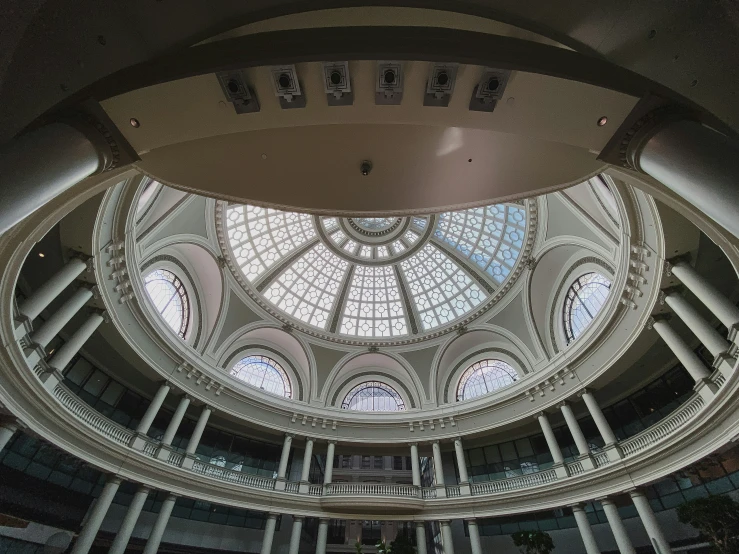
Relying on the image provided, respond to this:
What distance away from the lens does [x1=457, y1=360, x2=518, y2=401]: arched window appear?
79.3ft

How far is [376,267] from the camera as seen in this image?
101ft

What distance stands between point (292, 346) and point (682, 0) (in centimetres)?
2600

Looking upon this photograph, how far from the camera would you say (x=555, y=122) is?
483 centimetres

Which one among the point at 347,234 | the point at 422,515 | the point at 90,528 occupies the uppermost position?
the point at 347,234

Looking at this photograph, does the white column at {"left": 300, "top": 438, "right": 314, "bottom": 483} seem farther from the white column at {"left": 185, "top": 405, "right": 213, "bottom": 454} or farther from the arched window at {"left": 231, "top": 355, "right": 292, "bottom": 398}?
the white column at {"left": 185, "top": 405, "right": 213, "bottom": 454}

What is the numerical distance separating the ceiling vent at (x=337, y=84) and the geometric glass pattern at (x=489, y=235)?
21.4 metres

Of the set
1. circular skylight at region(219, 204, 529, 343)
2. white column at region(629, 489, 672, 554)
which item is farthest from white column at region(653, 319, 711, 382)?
circular skylight at region(219, 204, 529, 343)

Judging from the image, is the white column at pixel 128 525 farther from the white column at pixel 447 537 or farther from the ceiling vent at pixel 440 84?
the ceiling vent at pixel 440 84

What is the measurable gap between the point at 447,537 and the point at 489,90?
21.3 m

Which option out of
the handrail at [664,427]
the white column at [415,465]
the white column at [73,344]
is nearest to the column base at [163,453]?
the white column at [73,344]

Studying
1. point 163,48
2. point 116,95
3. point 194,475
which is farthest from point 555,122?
point 194,475

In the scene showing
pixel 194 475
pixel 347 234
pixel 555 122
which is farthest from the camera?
pixel 347 234

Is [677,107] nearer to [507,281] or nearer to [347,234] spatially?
[507,281]

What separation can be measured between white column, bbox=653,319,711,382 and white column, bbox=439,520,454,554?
13721 millimetres
